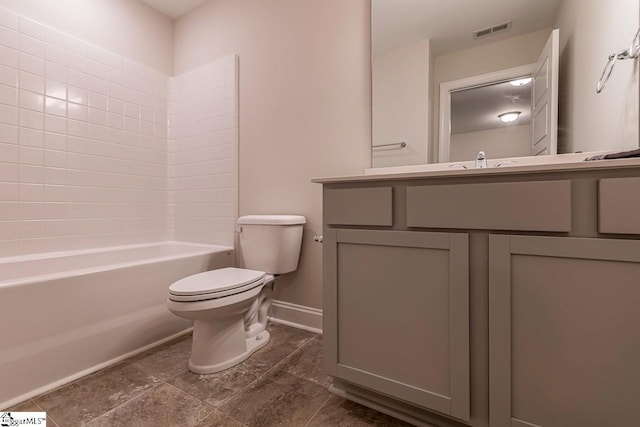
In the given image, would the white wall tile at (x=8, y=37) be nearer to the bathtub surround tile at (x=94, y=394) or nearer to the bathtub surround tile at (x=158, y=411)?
the bathtub surround tile at (x=94, y=394)

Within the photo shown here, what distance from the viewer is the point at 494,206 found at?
0.84 meters

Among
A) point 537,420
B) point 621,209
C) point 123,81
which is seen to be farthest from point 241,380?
point 123,81

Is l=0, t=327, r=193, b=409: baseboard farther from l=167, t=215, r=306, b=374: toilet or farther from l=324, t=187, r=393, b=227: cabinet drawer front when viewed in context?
l=324, t=187, r=393, b=227: cabinet drawer front

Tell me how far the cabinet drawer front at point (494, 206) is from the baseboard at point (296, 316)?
A: 1159mm

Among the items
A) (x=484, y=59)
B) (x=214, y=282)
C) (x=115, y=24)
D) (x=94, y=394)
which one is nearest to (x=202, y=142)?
(x=115, y=24)

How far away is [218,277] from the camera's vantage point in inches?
59.9

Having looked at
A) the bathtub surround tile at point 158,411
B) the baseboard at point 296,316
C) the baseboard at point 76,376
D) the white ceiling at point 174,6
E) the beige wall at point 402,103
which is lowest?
the bathtub surround tile at point 158,411

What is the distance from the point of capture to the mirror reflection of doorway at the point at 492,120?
4.36 ft

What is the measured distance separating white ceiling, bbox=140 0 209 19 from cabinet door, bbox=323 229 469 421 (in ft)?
8.15

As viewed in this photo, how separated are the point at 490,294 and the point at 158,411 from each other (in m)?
1.28

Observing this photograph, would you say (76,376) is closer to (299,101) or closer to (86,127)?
(86,127)

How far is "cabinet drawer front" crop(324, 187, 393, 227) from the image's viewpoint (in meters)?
1.00

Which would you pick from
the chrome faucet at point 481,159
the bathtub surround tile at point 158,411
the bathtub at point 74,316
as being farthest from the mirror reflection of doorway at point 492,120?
the bathtub at point 74,316

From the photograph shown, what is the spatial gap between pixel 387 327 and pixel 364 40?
1571 millimetres
